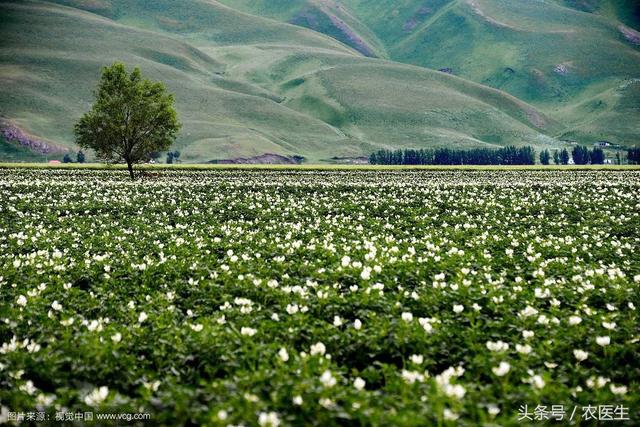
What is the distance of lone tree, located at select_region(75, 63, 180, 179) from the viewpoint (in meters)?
55.7

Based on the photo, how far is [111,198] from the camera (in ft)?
91.7

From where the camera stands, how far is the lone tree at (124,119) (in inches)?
2192

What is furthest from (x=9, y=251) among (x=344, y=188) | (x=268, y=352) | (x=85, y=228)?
(x=344, y=188)

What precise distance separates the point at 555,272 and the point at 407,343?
19.7ft

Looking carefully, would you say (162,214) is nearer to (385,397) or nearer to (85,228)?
(85,228)

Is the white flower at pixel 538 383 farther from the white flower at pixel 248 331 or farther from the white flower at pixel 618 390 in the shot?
the white flower at pixel 248 331

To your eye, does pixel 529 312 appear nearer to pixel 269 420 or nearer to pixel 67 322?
pixel 269 420

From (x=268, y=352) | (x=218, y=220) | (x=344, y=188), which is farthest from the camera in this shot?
(x=344, y=188)

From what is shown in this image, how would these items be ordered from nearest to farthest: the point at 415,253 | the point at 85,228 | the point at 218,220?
the point at 415,253
the point at 85,228
the point at 218,220

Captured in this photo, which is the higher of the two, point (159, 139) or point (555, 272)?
point (159, 139)

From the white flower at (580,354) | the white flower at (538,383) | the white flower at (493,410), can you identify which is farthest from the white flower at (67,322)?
the white flower at (580,354)

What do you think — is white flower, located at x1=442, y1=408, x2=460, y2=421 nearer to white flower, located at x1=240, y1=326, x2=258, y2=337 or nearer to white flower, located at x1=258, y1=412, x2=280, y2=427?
white flower, located at x1=258, y1=412, x2=280, y2=427

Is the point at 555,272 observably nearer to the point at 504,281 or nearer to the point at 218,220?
the point at 504,281

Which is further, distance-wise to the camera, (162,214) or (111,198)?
(111,198)
